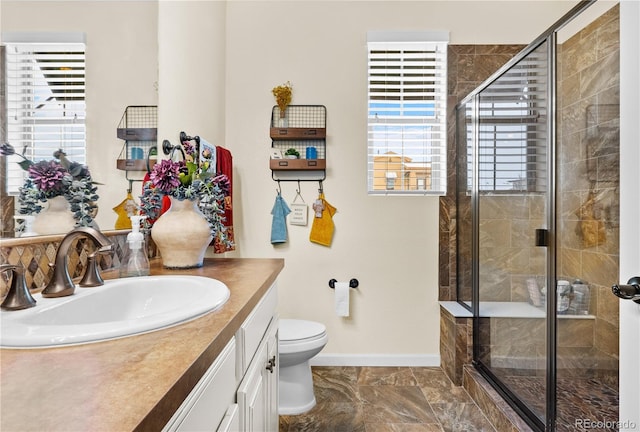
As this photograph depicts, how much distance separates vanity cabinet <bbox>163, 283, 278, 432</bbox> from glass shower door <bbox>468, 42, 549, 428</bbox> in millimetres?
1228

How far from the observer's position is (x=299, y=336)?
1902 mm

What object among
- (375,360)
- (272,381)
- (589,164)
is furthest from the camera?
(375,360)

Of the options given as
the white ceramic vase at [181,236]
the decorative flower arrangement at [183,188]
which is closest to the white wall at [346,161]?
the decorative flower arrangement at [183,188]

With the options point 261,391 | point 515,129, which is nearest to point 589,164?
point 515,129

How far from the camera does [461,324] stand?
7.33 ft

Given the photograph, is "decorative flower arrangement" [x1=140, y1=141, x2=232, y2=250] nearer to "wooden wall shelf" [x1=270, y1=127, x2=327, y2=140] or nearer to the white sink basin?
the white sink basin

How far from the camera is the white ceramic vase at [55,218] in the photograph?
1.00 m

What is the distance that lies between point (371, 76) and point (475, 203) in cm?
116

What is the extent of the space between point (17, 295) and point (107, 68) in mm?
871

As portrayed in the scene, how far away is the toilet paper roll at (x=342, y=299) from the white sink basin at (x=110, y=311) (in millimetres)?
1515

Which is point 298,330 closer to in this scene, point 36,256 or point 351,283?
point 351,283

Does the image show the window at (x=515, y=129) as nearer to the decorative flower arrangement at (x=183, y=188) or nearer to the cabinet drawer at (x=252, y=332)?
the cabinet drawer at (x=252, y=332)
